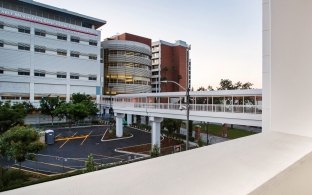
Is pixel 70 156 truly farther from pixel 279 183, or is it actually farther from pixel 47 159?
pixel 279 183

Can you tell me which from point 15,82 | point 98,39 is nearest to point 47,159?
point 15,82

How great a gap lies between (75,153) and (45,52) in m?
19.6

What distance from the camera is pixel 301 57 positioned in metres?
2.45

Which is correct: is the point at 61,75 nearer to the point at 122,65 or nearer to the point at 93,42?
the point at 93,42

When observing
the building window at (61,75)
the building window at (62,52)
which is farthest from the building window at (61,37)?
the building window at (61,75)

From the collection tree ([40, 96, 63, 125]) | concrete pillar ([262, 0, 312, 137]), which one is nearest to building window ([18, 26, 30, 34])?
tree ([40, 96, 63, 125])

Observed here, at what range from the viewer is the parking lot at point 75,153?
10.5 metres

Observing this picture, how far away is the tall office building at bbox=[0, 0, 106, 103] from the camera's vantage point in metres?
25.8

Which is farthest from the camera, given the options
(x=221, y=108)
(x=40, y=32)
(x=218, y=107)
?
(x=40, y=32)

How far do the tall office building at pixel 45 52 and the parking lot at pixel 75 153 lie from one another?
1227 centimetres

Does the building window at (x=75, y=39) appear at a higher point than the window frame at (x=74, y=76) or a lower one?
higher

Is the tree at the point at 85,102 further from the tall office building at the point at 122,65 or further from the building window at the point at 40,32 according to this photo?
the tall office building at the point at 122,65

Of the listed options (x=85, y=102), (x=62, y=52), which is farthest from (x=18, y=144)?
(x=62, y=52)

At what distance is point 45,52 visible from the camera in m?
28.2
